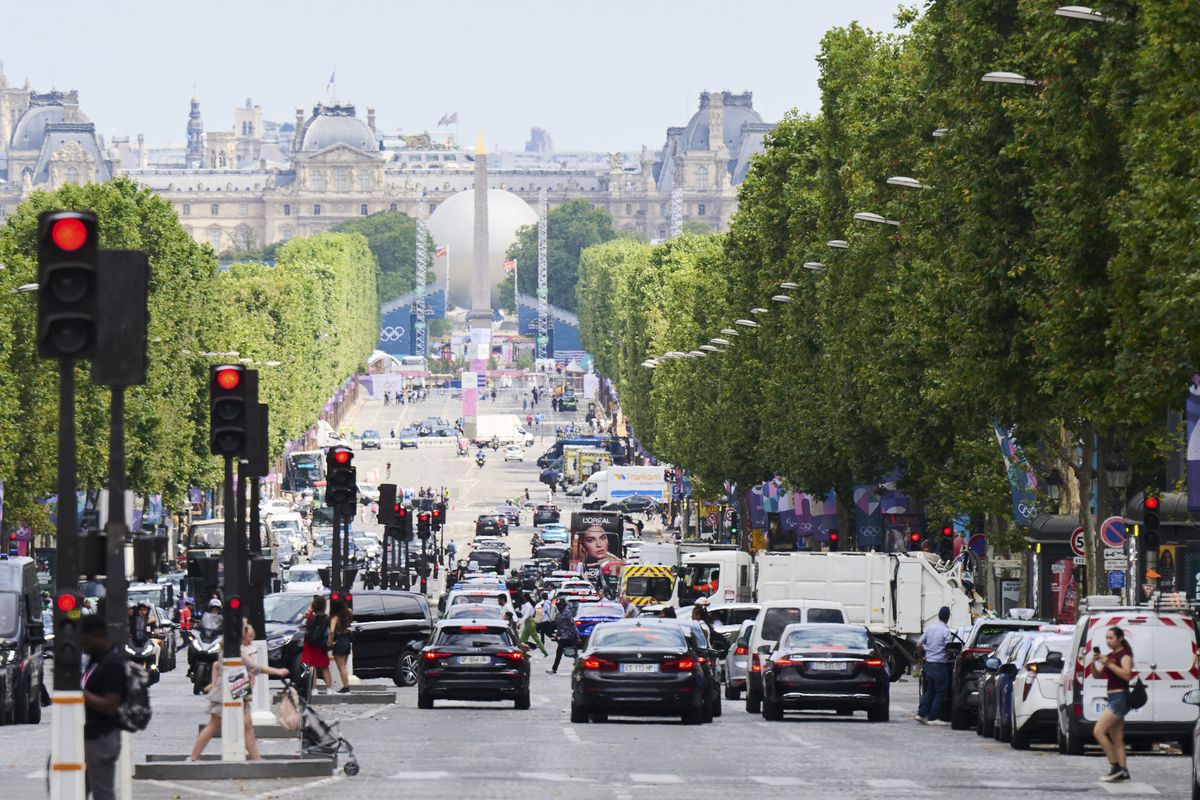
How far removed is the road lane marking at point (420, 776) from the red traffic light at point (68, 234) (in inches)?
360

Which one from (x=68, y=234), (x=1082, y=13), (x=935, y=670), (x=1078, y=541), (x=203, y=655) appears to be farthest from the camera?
(x=1078, y=541)

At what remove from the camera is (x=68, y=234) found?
1925 centimetres

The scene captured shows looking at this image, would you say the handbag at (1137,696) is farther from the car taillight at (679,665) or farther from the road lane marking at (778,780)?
the car taillight at (679,665)

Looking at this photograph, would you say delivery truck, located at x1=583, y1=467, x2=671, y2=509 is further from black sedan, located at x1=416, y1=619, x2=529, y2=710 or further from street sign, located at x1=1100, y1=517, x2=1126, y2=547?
black sedan, located at x1=416, y1=619, x2=529, y2=710

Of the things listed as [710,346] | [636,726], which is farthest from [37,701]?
[710,346]

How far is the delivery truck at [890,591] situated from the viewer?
60.7 meters

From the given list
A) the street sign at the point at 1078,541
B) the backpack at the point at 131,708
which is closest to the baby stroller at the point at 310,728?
the backpack at the point at 131,708

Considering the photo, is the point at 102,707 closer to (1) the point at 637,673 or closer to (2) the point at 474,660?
(1) the point at 637,673

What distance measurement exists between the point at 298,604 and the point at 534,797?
28157 mm

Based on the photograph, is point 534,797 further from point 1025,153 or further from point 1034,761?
point 1025,153

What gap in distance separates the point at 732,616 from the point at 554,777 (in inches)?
1327

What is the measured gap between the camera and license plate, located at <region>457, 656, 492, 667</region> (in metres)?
43.5

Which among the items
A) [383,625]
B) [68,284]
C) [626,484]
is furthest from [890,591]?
[626,484]

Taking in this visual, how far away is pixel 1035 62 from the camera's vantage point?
1662 inches
